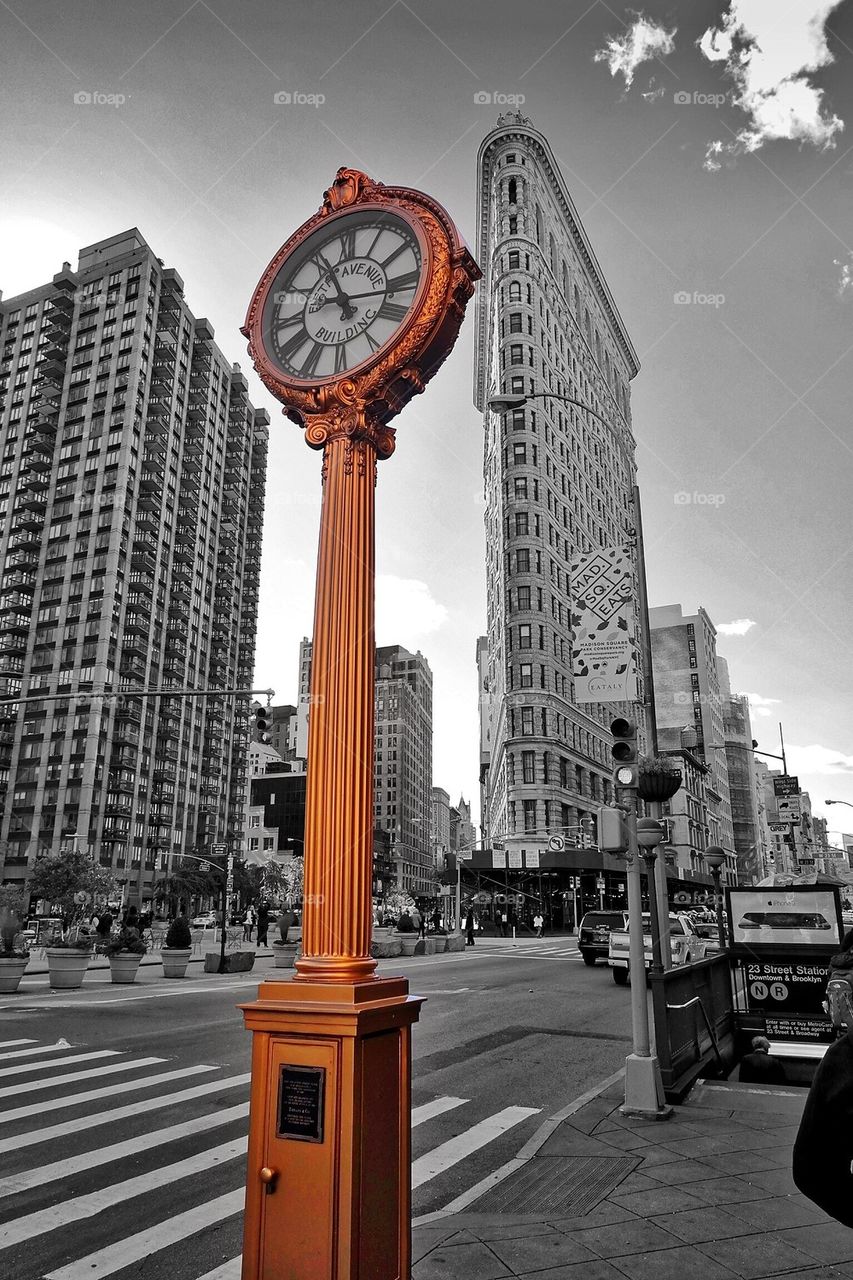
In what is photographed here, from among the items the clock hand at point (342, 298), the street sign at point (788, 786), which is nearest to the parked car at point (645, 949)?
the clock hand at point (342, 298)

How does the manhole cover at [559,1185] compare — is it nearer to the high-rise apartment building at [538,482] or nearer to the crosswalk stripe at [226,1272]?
the crosswalk stripe at [226,1272]

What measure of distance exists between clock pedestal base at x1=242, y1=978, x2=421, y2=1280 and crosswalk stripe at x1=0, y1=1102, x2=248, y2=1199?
4.06m

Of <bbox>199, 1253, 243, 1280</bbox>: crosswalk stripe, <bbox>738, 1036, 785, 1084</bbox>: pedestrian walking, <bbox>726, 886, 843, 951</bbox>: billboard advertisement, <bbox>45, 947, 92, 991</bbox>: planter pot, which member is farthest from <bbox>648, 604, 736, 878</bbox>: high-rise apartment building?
<bbox>199, 1253, 243, 1280</bbox>: crosswalk stripe

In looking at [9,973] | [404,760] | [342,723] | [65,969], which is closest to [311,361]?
[342,723]

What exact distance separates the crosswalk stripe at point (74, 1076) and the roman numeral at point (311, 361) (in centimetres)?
893

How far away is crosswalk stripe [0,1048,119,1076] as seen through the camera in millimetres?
10680

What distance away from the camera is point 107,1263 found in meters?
4.97

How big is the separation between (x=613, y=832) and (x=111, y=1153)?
5.52 m

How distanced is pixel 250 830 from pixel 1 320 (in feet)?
274

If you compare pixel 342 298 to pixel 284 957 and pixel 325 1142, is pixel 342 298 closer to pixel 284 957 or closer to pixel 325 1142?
pixel 325 1142

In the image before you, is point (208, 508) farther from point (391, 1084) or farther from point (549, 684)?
point (391, 1084)

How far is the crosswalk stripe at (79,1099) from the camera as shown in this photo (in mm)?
7590

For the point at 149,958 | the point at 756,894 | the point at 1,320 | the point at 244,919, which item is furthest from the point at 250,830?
the point at 756,894

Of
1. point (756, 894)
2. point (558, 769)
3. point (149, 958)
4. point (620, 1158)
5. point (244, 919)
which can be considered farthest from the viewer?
point (244, 919)
